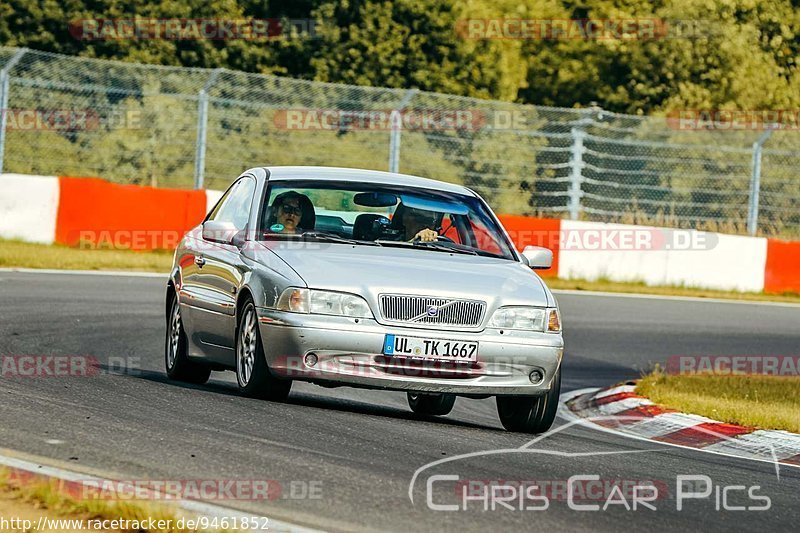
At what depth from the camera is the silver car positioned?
8.91m

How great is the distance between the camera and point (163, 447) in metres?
7.30

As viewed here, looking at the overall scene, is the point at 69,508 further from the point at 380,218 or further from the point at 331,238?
the point at 380,218

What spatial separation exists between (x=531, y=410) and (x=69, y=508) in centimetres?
436

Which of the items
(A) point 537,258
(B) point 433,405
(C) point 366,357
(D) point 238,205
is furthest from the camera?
(B) point 433,405

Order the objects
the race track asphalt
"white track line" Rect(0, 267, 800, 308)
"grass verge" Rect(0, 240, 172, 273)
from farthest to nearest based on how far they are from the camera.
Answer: "grass verge" Rect(0, 240, 172, 273) < "white track line" Rect(0, 267, 800, 308) < the race track asphalt

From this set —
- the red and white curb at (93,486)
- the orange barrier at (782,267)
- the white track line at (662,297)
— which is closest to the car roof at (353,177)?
the red and white curb at (93,486)

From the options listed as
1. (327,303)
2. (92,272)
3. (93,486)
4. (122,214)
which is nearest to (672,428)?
(327,303)

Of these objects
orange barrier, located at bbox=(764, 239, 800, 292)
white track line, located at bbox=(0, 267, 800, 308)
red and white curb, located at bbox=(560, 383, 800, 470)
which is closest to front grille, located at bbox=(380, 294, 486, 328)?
red and white curb, located at bbox=(560, 383, 800, 470)

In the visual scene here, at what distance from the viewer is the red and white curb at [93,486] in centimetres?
577

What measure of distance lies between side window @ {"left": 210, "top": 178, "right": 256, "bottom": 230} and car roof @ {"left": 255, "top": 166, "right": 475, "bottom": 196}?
217 mm

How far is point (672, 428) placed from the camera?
36.3 feet

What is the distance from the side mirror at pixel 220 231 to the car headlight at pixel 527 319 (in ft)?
6.47

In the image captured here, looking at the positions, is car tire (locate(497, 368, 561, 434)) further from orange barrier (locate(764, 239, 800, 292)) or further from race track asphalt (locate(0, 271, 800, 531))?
orange barrier (locate(764, 239, 800, 292))

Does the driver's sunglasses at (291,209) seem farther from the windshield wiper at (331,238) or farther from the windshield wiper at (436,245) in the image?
the windshield wiper at (436,245)
